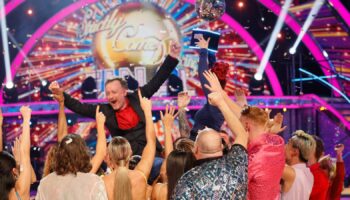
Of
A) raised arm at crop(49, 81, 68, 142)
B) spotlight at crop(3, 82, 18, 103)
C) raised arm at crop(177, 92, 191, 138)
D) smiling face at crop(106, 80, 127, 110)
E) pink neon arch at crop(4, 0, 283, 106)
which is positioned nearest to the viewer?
raised arm at crop(49, 81, 68, 142)

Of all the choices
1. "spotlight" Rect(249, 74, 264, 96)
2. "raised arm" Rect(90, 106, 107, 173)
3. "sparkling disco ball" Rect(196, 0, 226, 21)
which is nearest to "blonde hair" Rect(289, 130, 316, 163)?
Result: "raised arm" Rect(90, 106, 107, 173)

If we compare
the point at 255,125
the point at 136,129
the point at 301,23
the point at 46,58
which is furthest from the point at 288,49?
the point at 255,125

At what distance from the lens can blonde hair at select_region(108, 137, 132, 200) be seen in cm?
406

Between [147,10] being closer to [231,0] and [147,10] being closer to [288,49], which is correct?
[231,0]

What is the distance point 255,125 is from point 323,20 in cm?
1092

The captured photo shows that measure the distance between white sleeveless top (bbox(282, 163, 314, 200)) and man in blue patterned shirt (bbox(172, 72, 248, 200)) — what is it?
3.85 ft

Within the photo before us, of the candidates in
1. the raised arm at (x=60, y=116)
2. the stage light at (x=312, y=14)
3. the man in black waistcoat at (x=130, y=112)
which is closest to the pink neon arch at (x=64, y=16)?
the stage light at (x=312, y=14)

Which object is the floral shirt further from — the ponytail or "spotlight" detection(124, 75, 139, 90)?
"spotlight" detection(124, 75, 139, 90)

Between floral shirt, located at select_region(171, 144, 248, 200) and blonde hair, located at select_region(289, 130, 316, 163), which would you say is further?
blonde hair, located at select_region(289, 130, 316, 163)

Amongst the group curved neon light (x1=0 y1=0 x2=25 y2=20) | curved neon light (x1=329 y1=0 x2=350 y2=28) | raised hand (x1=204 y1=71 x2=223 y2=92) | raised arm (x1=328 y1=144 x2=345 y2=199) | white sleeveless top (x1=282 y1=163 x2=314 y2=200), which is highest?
curved neon light (x1=0 y1=0 x2=25 y2=20)

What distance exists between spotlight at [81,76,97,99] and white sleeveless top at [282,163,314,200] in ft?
29.5

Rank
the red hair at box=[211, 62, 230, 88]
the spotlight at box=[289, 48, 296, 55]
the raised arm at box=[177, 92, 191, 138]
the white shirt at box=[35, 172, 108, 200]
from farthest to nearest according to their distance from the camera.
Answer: the spotlight at box=[289, 48, 296, 55] → the raised arm at box=[177, 92, 191, 138] → the red hair at box=[211, 62, 230, 88] → the white shirt at box=[35, 172, 108, 200]

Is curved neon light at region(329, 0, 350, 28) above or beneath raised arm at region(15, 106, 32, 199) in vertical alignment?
above

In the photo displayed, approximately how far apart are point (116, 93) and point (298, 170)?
66.5 inches
